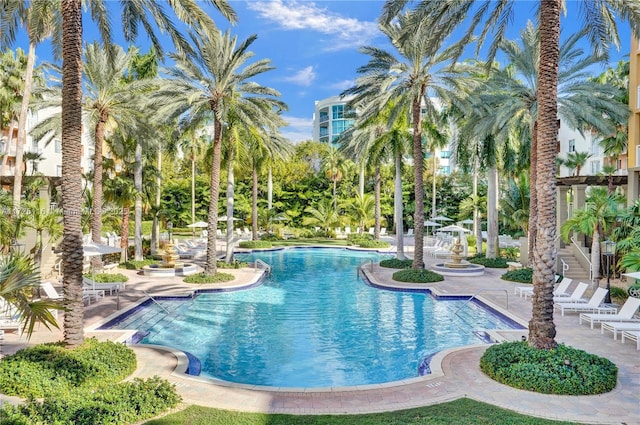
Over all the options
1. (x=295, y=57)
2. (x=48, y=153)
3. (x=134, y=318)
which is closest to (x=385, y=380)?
(x=134, y=318)

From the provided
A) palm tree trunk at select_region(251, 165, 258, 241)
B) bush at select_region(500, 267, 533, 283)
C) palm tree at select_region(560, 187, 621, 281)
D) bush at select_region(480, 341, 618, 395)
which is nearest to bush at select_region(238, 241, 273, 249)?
palm tree trunk at select_region(251, 165, 258, 241)

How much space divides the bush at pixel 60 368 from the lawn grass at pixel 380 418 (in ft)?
8.11

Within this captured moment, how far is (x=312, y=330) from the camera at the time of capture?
15070 millimetres

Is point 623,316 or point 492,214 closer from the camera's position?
point 623,316

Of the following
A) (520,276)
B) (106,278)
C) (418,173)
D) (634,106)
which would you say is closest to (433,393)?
(520,276)

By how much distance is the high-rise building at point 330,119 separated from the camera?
3285 inches

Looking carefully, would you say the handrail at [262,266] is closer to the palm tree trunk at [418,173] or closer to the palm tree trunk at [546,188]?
the palm tree trunk at [418,173]

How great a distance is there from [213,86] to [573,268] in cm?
1981

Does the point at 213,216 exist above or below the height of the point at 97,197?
below

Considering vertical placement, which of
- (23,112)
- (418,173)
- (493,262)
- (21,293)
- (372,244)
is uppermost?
(23,112)

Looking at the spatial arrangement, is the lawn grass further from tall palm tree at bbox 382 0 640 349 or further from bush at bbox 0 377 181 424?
tall palm tree at bbox 382 0 640 349

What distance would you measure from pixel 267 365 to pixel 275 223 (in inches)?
1360

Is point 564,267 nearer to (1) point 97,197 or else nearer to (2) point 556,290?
(2) point 556,290

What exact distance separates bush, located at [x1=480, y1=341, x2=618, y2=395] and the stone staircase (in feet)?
49.1
